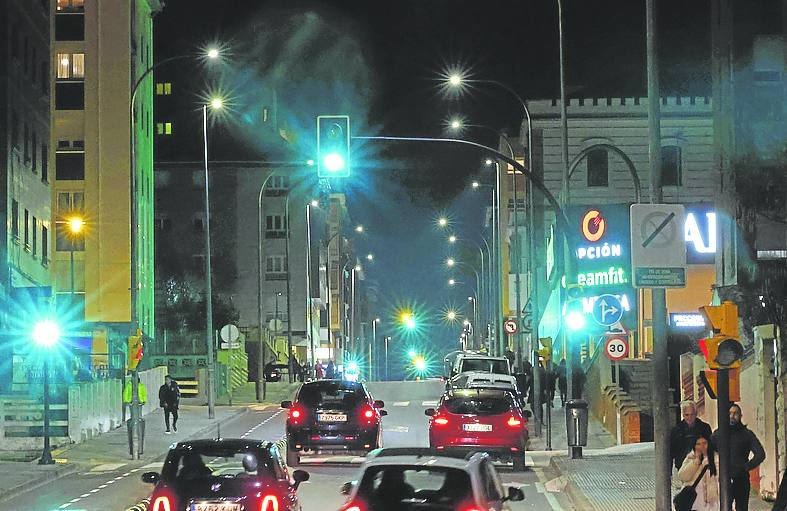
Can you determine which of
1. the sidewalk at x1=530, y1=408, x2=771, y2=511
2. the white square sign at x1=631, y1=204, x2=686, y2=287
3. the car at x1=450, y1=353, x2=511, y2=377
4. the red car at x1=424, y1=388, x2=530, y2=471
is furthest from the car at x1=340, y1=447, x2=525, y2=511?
the car at x1=450, y1=353, x2=511, y2=377

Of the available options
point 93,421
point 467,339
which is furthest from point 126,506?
point 467,339

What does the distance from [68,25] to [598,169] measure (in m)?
28.8

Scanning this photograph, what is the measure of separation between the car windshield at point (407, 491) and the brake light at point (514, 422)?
15.7 meters

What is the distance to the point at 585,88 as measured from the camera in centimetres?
6931

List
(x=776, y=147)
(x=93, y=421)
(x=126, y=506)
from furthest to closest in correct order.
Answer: (x=93, y=421) → (x=776, y=147) → (x=126, y=506)

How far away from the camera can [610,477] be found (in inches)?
952

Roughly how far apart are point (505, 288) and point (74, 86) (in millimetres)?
30490

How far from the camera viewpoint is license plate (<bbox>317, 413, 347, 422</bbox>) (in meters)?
28.0

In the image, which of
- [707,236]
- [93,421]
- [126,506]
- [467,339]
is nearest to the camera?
[126,506]

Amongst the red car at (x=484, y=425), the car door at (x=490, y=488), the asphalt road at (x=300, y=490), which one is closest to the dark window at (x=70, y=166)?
the asphalt road at (x=300, y=490)

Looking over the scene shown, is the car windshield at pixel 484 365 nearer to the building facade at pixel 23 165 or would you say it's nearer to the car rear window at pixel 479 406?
the building facade at pixel 23 165

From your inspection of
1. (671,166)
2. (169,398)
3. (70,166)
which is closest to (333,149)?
(169,398)

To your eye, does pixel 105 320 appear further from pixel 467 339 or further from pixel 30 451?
pixel 467 339

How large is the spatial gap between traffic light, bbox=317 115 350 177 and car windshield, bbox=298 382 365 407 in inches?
192
